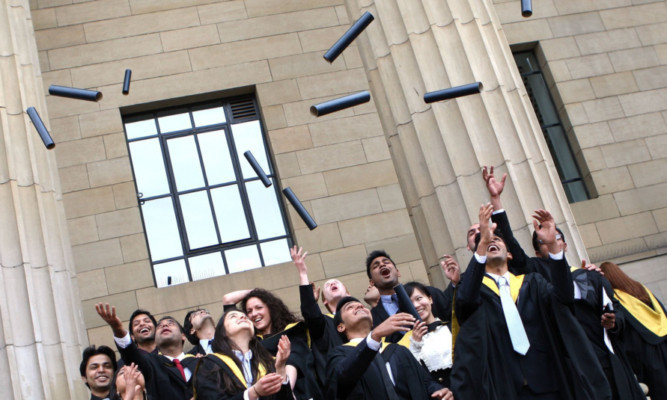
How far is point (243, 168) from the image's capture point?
1423 centimetres

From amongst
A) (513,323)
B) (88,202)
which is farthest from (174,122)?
(513,323)

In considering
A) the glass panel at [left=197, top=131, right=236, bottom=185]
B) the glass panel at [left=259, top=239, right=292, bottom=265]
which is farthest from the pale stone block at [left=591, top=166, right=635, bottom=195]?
the glass panel at [left=197, top=131, right=236, bottom=185]

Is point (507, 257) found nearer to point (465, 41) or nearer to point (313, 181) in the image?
point (465, 41)

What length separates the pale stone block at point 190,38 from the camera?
47.1ft

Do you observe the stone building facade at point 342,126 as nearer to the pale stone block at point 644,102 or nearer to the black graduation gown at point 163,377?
the pale stone block at point 644,102

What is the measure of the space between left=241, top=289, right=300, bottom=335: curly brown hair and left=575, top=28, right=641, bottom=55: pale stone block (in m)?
9.61

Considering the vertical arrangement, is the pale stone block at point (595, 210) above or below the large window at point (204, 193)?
below

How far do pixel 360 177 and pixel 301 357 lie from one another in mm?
6942

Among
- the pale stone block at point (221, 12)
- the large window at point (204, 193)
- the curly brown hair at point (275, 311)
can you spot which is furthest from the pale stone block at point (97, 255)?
the curly brown hair at point (275, 311)

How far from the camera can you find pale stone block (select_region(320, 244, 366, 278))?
519 inches

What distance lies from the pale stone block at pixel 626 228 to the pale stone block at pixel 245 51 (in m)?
6.06

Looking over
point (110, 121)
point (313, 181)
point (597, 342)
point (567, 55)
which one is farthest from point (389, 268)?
point (567, 55)

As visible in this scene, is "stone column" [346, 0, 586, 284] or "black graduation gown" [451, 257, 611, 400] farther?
"stone column" [346, 0, 586, 284]

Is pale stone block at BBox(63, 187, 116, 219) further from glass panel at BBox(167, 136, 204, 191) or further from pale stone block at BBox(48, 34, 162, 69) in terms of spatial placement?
pale stone block at BBox(48, 34, 162, 69)
